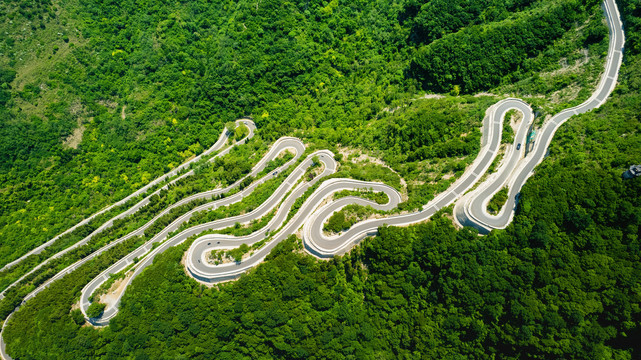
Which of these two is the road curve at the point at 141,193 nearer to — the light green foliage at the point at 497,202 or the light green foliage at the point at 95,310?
the light green foliage at the point at 95,310

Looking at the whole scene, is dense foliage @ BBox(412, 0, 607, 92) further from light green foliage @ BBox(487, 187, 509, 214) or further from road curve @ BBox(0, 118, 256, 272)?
road curve @ BBox(0, 118, 256, 272)

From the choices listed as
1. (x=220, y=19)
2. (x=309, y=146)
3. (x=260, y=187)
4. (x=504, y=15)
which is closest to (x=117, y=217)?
(x=260, y=187)

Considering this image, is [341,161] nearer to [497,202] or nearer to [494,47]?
[497,202]

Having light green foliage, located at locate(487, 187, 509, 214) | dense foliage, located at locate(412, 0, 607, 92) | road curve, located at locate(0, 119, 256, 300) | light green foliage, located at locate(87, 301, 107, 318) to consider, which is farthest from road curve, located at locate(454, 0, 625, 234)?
light green foliage, located at locate(87, 301, 107, 318)

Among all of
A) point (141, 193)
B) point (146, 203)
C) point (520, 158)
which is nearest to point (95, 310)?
point (146, 203)

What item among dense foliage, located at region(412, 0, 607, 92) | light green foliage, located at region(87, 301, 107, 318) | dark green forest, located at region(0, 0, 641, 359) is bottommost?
light green foliage, located at region(87, 301, 107, 318)

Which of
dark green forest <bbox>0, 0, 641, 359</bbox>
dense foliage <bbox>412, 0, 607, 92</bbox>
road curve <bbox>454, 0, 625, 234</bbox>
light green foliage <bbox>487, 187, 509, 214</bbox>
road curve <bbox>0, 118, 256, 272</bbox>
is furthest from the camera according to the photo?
road curve <bbox>0, 118, 256, 272</bbox>

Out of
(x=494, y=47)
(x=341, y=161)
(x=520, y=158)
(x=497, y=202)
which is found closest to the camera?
(x=497, y=202)
